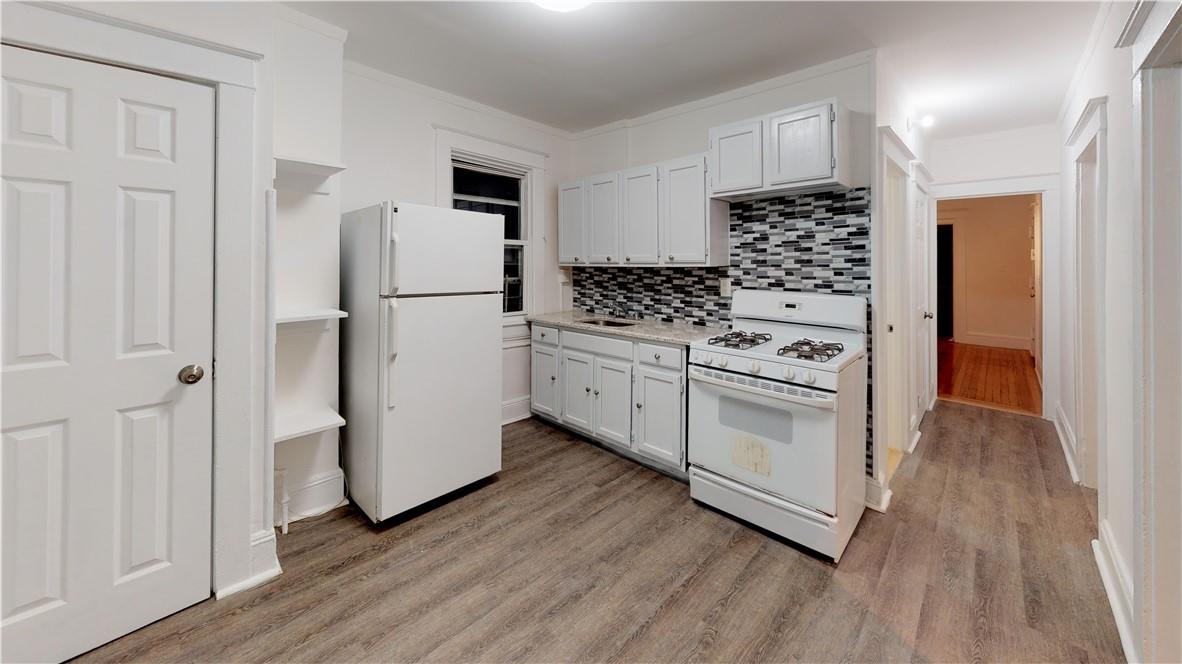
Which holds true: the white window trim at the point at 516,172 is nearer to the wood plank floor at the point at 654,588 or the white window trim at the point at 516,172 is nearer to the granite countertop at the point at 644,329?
the granite countertop at the point at 644,329

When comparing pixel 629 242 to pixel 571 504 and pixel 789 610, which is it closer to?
pixel 571 504

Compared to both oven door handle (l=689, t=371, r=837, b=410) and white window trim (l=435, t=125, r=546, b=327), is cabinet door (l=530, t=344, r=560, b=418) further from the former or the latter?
oven door handle (l=689, t=371, r=837, b=410)

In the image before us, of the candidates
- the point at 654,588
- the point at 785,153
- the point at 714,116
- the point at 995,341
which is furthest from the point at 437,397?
the point at 995,341

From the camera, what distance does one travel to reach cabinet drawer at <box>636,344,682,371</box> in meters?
2.93

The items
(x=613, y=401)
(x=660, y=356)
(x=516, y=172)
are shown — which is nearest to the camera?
(x=660, y=356)

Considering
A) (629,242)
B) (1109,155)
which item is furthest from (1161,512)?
(629,242)

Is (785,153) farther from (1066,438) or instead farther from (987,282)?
(987,282)

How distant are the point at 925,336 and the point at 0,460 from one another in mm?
5445

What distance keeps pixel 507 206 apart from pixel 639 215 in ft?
4.01

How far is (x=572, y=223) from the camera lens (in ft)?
13.4

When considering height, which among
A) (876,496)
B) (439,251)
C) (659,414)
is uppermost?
(439,251)

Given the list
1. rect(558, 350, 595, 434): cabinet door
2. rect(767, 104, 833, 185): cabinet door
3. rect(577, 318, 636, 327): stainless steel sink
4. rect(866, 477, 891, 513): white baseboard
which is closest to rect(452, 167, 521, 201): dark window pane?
rect(577, 318, 636, 327): stainless steel sink

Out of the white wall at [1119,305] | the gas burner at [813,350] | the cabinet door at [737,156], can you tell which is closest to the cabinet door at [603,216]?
the cabinet door at [737,156]

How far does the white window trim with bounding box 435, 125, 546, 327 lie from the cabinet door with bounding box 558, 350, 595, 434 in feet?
2.23
